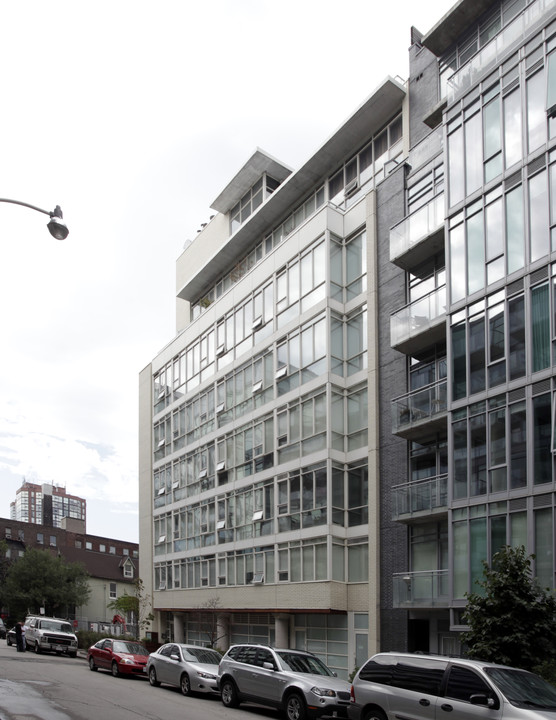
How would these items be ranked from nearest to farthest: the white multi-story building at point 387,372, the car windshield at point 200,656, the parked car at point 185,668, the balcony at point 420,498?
the white multi-story building at point 387,372, the parked car at point 185,668, the car windshield at point 200,656, the balcony at point 420,498

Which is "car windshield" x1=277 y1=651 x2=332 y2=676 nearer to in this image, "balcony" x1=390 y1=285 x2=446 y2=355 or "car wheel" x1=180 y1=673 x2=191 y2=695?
"car wheel" x1=180 y1=673 x2=191 y2=695

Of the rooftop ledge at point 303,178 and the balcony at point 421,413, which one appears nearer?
the balcony at point 421,413

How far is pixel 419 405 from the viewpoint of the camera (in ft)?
76.6

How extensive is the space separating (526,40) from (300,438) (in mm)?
14788

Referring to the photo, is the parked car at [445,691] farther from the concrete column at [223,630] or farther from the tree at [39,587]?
the tree at [39,587]

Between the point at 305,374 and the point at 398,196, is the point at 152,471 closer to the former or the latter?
the point at 305,374

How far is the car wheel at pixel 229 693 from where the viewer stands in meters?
18.4

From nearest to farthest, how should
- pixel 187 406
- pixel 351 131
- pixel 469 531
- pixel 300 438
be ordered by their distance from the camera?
pixel 469 531 < pixel 300 438 < pixel 351 131 < pixel 187 406

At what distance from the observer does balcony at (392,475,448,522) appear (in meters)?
22.1

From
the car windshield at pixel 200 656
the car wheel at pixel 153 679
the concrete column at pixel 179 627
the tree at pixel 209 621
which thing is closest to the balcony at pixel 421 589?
the car windshield at pixel 200 656

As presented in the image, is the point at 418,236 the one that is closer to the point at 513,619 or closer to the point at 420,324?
the point at 420,324

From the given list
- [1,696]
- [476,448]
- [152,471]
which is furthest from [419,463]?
[152,471]

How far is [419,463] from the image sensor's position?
2422cm

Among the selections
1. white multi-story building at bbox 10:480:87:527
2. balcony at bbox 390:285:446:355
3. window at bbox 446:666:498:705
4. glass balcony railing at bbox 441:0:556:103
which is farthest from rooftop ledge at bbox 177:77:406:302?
white multi-story building at bbox 10:480:87:527
